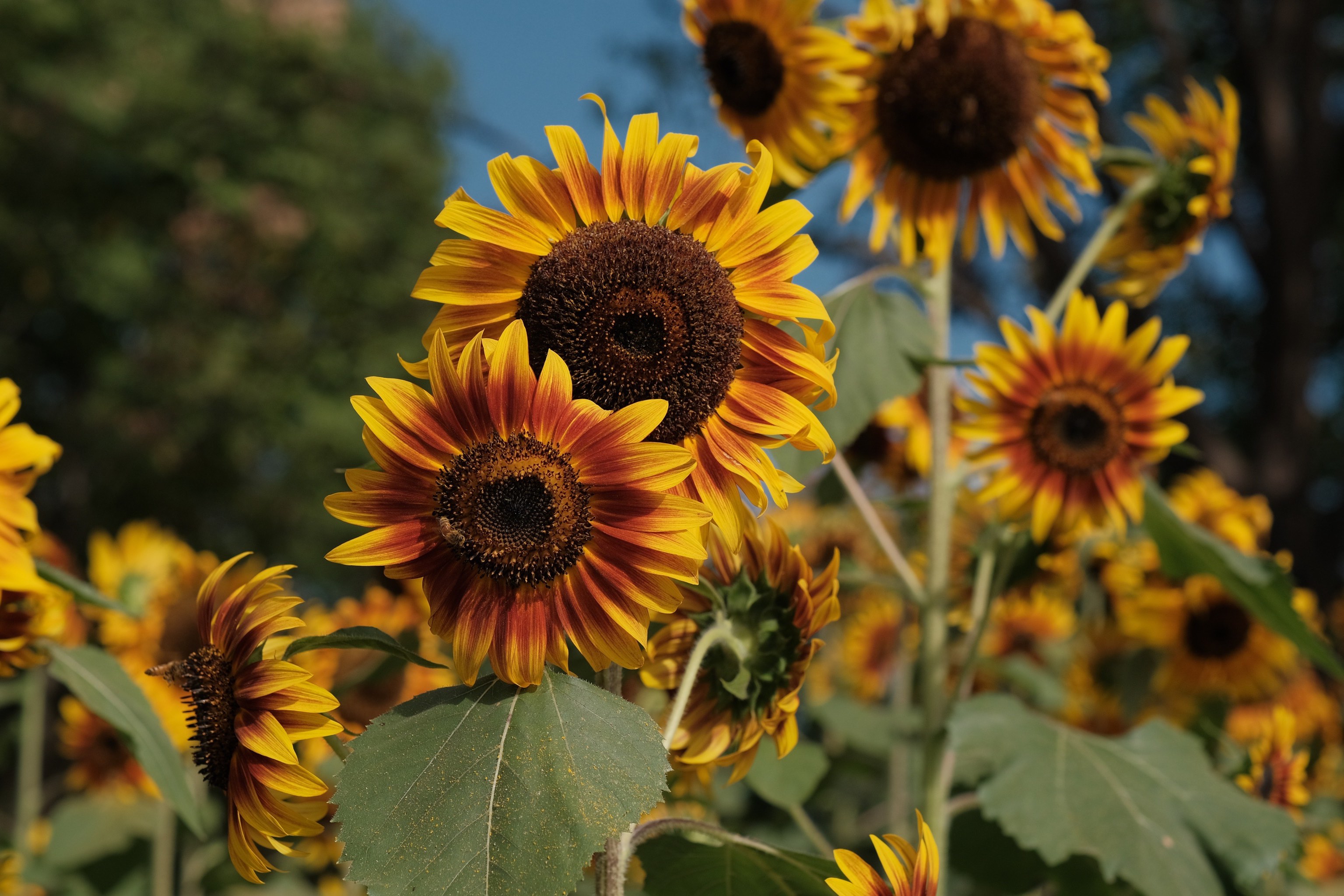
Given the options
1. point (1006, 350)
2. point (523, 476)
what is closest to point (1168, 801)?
point (1006, 350)

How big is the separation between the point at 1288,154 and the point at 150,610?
8.35 m

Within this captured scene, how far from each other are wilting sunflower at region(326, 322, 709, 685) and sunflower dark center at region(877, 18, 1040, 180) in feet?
2.87

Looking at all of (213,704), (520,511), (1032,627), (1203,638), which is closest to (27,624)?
(213,704)

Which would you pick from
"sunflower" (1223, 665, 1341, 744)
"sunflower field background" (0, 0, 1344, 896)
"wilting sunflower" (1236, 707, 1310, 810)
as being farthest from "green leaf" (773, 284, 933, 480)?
"sunflower" (1223, 665, 1341, 744)

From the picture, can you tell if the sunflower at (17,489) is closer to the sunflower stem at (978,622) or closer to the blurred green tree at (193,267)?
the sunflower stem at (978,622)

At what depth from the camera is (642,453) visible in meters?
0.76

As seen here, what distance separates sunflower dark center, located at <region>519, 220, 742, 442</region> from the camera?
0.81 m

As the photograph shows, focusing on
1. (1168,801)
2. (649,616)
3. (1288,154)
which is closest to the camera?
(649,616)

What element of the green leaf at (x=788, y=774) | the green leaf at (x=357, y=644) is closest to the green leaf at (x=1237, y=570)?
the green leaf at (x=788, y=774)

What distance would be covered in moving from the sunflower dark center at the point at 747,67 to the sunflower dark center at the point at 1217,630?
5.40 ft

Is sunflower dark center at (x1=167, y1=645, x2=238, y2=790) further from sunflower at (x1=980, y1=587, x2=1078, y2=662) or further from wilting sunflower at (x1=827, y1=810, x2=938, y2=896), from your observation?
sunflower at (x1=980, y1=587, x2=1078, y2=662)

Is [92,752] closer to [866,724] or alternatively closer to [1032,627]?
[866,724]

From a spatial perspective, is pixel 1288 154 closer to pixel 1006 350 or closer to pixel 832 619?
pixel 1006 350

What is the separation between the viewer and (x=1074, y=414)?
64.3 inches
